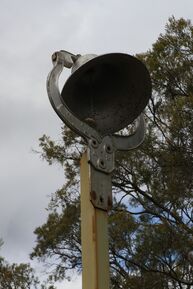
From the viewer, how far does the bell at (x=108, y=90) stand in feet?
7.90

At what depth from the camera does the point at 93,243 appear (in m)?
1.96

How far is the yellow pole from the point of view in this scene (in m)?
1.91

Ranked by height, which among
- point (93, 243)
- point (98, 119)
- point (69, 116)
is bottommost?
point (93, 243)

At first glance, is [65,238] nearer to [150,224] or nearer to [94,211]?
[150,224]

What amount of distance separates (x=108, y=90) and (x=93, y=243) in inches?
32.6

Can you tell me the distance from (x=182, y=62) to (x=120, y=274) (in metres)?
3.66

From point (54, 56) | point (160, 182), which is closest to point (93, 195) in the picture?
point (54, 56)

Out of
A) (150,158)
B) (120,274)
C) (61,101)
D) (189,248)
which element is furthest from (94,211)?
(120,274)

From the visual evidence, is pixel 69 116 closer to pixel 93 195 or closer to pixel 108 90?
pixel 93 195

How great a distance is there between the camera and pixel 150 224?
365 inches

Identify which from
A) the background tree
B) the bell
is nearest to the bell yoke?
the bell

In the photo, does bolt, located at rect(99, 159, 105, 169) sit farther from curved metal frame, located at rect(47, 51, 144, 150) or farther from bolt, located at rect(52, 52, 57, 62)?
bolt, located at rect(52, 52, 57, 62)

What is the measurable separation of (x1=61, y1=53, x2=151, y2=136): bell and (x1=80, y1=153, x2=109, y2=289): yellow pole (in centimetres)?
38

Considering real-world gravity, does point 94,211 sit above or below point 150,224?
below
